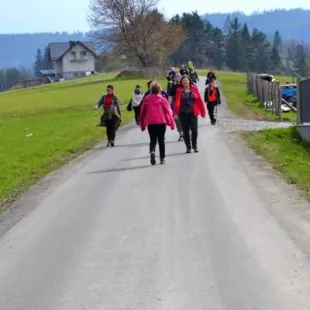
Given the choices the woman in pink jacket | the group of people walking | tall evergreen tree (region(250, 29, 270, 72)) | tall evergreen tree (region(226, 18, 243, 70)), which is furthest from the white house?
the woman in pink jacket

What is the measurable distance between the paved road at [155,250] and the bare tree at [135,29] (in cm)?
8793

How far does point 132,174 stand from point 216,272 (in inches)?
302

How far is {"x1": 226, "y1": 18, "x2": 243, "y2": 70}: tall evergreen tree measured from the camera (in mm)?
139750

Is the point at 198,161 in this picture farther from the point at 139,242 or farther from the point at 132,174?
the point at 139,242

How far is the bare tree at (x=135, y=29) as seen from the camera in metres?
100

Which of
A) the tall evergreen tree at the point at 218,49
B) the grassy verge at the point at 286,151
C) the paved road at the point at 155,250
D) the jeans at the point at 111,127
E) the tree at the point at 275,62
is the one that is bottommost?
the grassy verge at the point at 286,151

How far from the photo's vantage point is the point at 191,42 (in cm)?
13925

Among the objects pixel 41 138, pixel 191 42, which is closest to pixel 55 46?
pixel 191 42

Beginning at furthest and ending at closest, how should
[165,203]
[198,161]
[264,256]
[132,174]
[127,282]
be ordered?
[198,161] < [132,174] < [165,203] < [264,256] < [127,282]

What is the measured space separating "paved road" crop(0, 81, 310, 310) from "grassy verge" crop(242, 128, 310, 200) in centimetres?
95

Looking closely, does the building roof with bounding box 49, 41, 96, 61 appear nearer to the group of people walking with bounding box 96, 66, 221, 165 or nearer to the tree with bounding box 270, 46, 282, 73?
the tree with bounding box 270, 46, 282, 73

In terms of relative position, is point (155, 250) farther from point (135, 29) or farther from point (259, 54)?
point (259, 54)

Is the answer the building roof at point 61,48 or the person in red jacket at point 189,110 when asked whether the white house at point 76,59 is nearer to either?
the building roof at point 61,48

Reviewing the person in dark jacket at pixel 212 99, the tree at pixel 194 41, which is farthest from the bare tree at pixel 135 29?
the person in dark jacket at pixel 212 99
